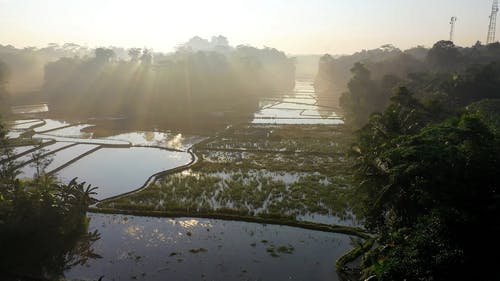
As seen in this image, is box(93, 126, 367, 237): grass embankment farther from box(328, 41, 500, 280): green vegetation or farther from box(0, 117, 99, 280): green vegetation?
box(328, 41, 500, 280): green vegetation

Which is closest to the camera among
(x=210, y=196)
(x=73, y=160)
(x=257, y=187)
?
(x=210, y=196)

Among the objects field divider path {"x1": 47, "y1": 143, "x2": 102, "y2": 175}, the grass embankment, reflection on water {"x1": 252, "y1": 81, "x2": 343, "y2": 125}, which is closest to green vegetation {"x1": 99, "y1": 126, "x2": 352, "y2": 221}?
the grass embankment

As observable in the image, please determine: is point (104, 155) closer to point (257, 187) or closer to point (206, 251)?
point (257, 187)

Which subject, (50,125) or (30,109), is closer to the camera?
(50,125)

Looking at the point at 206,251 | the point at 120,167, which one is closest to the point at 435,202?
the point at 206,251

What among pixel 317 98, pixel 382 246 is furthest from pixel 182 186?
pixel 317 98

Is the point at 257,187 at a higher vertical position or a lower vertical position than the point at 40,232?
lower

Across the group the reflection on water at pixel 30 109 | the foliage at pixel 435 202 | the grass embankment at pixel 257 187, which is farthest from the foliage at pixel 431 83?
the reflection on water at pixel 30 109

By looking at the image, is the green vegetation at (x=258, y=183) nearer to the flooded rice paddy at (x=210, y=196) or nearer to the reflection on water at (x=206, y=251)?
the flooded rice paddy at (x=210, y=196)
